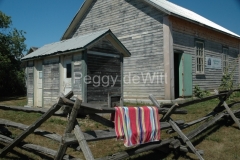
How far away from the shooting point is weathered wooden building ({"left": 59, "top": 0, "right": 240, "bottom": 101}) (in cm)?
1223

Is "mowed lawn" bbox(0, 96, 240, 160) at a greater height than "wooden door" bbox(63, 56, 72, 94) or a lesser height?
lesser

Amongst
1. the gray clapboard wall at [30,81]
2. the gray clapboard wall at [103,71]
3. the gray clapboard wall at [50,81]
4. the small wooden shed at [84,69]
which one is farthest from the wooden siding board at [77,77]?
the gray clapboard wall at [30,81]

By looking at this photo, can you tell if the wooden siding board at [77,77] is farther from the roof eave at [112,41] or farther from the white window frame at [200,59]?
the white window frame at [200,59]

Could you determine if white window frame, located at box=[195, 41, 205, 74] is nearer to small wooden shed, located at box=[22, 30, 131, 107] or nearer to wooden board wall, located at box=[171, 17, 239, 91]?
wooden board wall, located at box=[171, 17, 239, 91]

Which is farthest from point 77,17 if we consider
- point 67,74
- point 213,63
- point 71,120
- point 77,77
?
point 71,120

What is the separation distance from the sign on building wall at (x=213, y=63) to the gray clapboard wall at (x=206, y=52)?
0.71ft

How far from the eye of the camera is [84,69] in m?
8.95

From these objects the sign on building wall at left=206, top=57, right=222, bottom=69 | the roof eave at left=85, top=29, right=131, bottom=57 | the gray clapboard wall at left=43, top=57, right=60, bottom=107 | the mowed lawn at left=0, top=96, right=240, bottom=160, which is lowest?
the mowed lawn at left=0, top=96, right=240, bottom=160

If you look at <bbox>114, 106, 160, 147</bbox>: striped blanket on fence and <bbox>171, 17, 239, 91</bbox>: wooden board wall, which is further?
<bbox>171, 17, 239, 91</bbox>: wooden board wall

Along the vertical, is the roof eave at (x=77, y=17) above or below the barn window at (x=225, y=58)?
above

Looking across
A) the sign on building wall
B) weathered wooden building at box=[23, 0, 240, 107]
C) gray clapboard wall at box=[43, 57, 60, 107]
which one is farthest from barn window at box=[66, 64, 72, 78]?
the sign on building wall

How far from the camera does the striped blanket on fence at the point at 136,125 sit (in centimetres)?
412

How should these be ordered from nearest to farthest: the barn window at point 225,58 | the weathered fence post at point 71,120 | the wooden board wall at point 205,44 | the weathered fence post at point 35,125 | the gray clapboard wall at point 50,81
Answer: the weathered fence post at point 71,120 < the weathered fence post at point 35,125 < the gray clapboard wall at point 50,81 < the wooden board wall at point 205,44 < the barn window at point 225,58

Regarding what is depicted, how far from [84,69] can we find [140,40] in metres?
5.43
